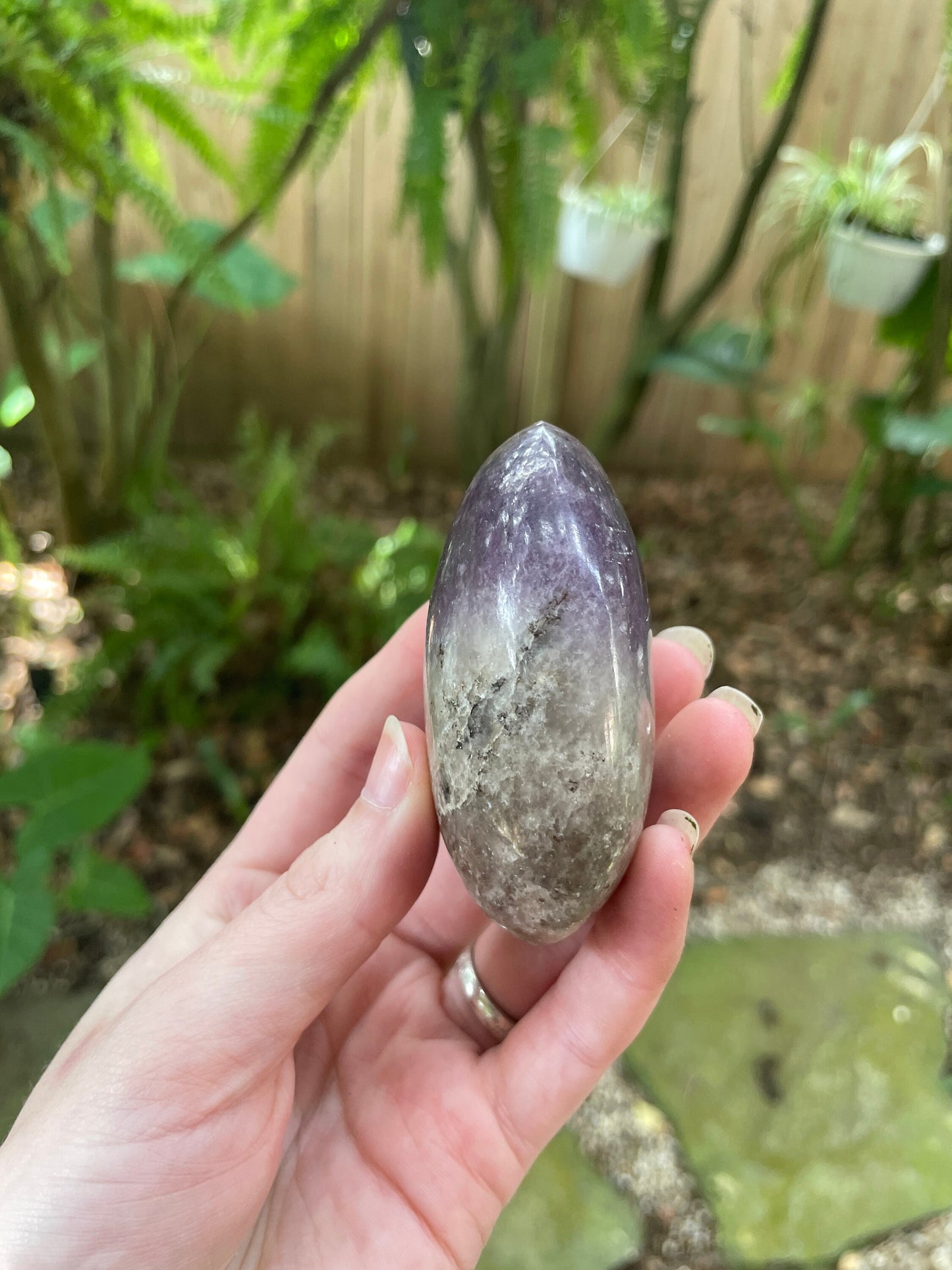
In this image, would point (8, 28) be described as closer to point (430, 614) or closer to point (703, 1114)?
point (430, 614)

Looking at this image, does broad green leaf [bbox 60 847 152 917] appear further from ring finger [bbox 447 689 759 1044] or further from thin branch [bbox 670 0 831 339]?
thin branch [bbox 670 0 831 339]

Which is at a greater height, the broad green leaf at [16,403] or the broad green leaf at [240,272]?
the broad green leaf at [240,272]

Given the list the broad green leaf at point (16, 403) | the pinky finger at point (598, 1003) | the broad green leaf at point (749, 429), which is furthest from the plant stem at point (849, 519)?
the broad green leaf at point (16, 403)

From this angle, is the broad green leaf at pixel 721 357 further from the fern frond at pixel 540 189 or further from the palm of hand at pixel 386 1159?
the palm of hand at pixel 386 1159

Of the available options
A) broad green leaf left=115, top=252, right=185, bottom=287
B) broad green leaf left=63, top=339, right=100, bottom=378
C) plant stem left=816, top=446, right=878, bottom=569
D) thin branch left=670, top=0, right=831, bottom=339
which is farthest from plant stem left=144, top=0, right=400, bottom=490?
plant stem left=816, top=446, right=878, bottom=569

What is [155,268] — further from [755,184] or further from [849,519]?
[849,519]
